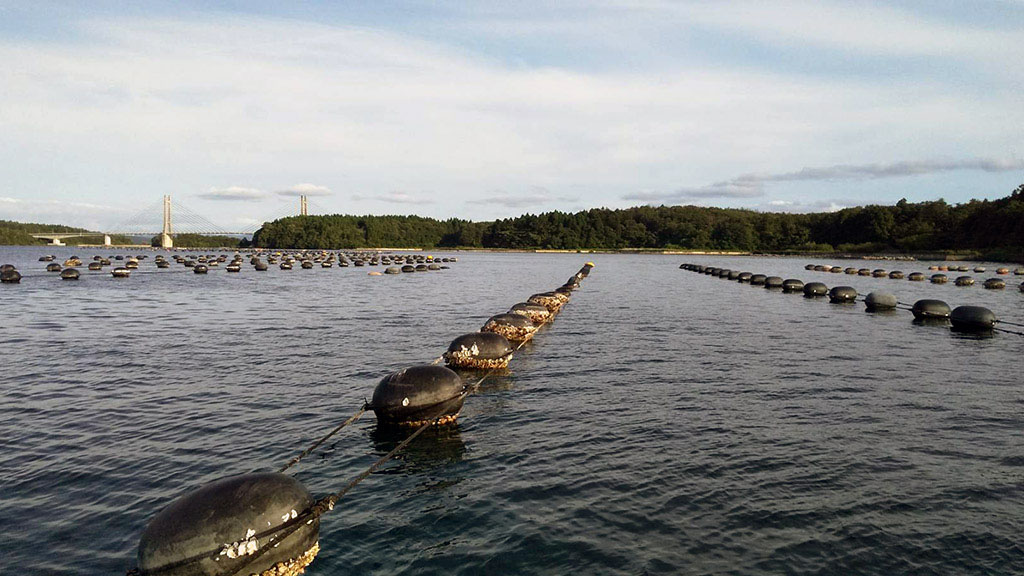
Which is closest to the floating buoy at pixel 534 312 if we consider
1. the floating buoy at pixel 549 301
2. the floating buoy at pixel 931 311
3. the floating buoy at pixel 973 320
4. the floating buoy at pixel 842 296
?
the floating buoy at pixel 549 301

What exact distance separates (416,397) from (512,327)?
470 inches

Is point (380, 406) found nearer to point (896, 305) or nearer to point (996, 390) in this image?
point (996, 390)

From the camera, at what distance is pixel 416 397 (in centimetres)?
1409

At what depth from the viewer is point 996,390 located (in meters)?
19.0

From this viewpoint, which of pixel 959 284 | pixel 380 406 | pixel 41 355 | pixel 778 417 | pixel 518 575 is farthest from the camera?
pixel 959 284

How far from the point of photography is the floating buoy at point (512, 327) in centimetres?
2570

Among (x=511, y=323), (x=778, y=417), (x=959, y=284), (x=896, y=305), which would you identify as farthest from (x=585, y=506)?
(x=959, y=284)

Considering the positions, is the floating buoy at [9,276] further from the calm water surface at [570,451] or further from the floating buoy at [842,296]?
the floating buoy at [842,296]

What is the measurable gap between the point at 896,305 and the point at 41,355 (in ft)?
154

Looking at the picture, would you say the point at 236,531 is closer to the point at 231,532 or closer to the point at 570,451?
the point at 231,532

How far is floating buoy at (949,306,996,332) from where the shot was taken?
102 ft

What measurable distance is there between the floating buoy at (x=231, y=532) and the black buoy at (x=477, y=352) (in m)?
11.8

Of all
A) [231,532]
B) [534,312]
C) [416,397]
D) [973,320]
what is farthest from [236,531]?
[973,320]

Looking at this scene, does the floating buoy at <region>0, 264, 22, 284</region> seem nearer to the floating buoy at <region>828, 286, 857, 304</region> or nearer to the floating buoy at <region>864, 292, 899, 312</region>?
the floating buoy at <region>828, 286, 857, 304</region>
